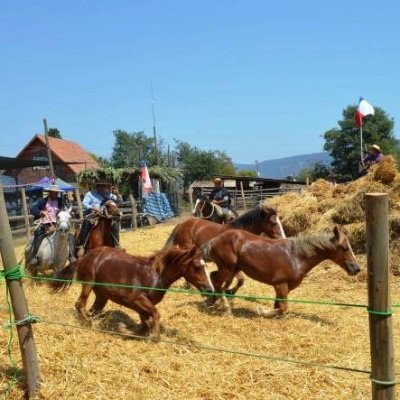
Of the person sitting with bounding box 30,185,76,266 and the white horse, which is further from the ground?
the person sitting with bounding box 30,185,76,266

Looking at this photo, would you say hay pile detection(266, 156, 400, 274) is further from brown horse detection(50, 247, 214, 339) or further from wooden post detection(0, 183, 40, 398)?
wooden post detection(0, 183, 40, 398)

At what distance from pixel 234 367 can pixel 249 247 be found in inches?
96.8

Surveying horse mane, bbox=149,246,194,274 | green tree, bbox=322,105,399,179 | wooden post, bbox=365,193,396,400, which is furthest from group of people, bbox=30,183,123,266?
green tree, bbox=322,105,399,179

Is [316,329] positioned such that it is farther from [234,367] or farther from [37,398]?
[37,398]

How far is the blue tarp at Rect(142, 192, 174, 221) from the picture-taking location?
22370mm

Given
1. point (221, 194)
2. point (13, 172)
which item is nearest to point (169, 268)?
point (221, 194)

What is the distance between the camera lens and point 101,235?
29.0ft

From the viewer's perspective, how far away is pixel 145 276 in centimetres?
534

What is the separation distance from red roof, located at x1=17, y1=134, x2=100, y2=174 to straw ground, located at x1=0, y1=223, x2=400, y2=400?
37288mm

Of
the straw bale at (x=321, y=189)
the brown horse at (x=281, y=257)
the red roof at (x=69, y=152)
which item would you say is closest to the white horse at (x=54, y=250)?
the brown horse at (x=281, y=257)

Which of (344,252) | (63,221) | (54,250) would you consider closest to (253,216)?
(344,252)

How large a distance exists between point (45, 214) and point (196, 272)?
434 centimetres

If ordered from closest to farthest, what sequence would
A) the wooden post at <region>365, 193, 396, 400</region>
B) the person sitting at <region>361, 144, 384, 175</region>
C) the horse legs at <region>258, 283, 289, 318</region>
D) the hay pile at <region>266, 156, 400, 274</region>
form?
the wooden post at <region>365, 193, 396, 400</region> < the horse legs at <region>258, 283, 289, 318</region> < the hay pile at <region>266, 156, 400, 274</region> < the person sitting at <region>361, 144, 384, 175</region>

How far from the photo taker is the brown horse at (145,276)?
5.20 meters
